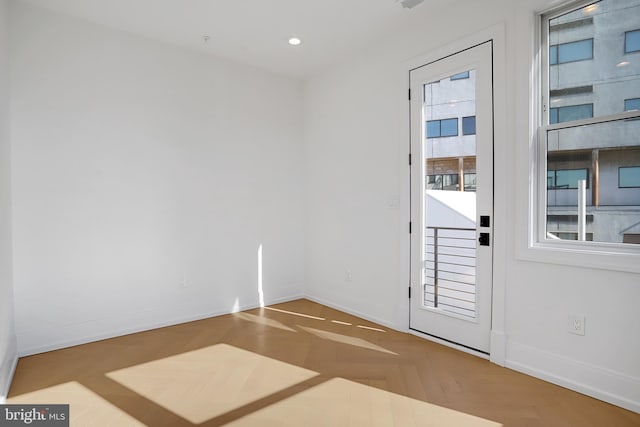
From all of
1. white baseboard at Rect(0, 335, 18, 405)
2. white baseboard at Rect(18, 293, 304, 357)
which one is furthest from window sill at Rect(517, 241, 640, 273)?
white baseboard at Rect(0, 335, 18, 405)

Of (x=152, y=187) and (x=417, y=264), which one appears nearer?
(x=417, y=264)

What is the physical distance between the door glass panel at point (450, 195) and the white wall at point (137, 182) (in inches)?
79.2

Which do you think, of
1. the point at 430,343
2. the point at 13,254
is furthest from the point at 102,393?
the point at 430,343

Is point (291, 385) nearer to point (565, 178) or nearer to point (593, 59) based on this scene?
point (565, 178)

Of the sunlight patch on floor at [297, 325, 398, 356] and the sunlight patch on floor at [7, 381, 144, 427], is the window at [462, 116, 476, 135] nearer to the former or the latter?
the sunlight patch on floor at [297, 325, 398, 356]

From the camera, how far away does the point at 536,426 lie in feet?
6.56

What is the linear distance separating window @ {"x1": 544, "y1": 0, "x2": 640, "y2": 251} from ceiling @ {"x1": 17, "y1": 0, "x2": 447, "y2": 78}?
116 centimetres

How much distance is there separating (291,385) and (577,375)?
1926 millimetres

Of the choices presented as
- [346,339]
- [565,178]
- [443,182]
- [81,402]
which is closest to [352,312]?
[346,339]

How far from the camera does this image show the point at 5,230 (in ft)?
8.61

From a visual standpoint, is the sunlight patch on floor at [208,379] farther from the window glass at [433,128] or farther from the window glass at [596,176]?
the window glass at [433,128]

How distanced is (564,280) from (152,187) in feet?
12.2

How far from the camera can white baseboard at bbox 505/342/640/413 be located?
216cm

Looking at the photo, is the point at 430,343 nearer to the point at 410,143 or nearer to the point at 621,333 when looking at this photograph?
the point at 621,333
